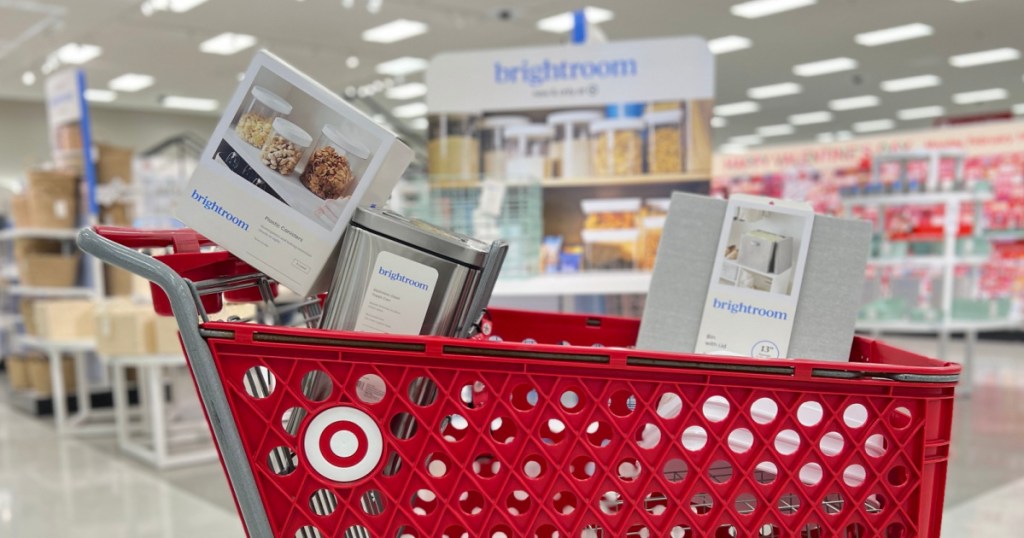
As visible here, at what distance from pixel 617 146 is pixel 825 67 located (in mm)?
11618

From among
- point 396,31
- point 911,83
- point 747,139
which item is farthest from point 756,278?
point 747,139

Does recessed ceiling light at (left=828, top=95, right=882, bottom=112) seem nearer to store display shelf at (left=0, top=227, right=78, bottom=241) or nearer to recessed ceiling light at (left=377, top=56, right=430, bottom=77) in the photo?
recessed ceiling light at (left=377, top=56, right=430, bottom=77)

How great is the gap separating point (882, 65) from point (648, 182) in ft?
38.5

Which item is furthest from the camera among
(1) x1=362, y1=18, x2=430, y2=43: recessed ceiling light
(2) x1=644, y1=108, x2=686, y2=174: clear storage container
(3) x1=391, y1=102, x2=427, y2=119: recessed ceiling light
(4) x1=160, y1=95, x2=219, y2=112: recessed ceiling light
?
(3) x1=391, y1=102, x2=427, y2=119: recessed ceiling light

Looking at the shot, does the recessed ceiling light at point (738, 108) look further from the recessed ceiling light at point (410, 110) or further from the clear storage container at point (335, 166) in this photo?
the clear storage container at point (335, 166)

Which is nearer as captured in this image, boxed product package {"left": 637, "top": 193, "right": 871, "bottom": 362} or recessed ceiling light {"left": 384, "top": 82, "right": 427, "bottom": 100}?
boxed product package {"left": 637, "top": 193, "right": 871, "bottom": 362}

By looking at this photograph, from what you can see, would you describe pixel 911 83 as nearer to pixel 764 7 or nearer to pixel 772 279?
pixel 764 7

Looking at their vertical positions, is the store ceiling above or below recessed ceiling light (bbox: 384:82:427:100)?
above

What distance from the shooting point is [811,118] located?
19.6 metres

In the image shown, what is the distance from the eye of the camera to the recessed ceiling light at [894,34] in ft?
36.3

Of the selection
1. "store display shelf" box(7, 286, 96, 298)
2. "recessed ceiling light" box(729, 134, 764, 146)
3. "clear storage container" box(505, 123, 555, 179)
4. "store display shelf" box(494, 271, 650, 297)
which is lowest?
"store display shelf" box(7, 286, 96, 298)

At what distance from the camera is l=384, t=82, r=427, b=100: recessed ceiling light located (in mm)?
15514

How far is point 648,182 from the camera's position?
3631 millimetres

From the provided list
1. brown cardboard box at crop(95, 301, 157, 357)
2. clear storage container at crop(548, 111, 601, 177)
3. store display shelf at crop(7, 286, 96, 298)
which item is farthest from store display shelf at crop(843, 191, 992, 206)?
store display shelf at crop(7, 286, 96, 298)
